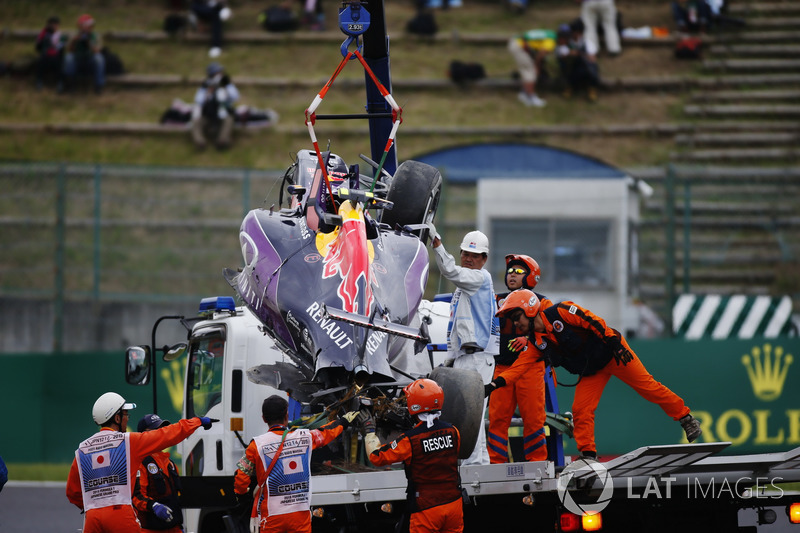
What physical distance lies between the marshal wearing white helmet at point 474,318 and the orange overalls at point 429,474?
5.30ft

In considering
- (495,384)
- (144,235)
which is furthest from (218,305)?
(144,235)

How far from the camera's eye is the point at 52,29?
31.1 metres

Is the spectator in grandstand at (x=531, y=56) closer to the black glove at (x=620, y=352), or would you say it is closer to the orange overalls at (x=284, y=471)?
the black glove at (x=620, y=352)

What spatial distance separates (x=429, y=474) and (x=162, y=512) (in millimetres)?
2492

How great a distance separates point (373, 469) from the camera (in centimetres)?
859

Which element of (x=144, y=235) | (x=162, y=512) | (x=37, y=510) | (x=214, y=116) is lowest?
(x=37, y=510)

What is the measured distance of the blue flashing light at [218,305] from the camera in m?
10.4

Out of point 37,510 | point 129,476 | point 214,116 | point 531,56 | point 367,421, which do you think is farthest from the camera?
point 531,56

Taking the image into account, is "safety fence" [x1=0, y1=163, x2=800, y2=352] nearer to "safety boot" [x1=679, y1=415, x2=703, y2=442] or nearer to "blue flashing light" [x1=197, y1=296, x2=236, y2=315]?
"blue flashing light" [x1=197, y1=296, x2=236, y2=315]

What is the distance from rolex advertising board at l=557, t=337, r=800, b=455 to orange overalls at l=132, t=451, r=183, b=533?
882 cm

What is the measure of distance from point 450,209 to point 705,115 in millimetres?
12823

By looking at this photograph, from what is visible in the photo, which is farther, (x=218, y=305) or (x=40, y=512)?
(x=40, y=512)

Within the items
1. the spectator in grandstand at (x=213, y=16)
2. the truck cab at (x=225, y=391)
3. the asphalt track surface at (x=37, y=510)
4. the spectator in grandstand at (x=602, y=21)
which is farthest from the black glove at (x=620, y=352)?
the spectator in grandstand at (x=213, y=16)

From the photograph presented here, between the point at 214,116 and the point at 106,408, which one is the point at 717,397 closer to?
the point at 106,408
